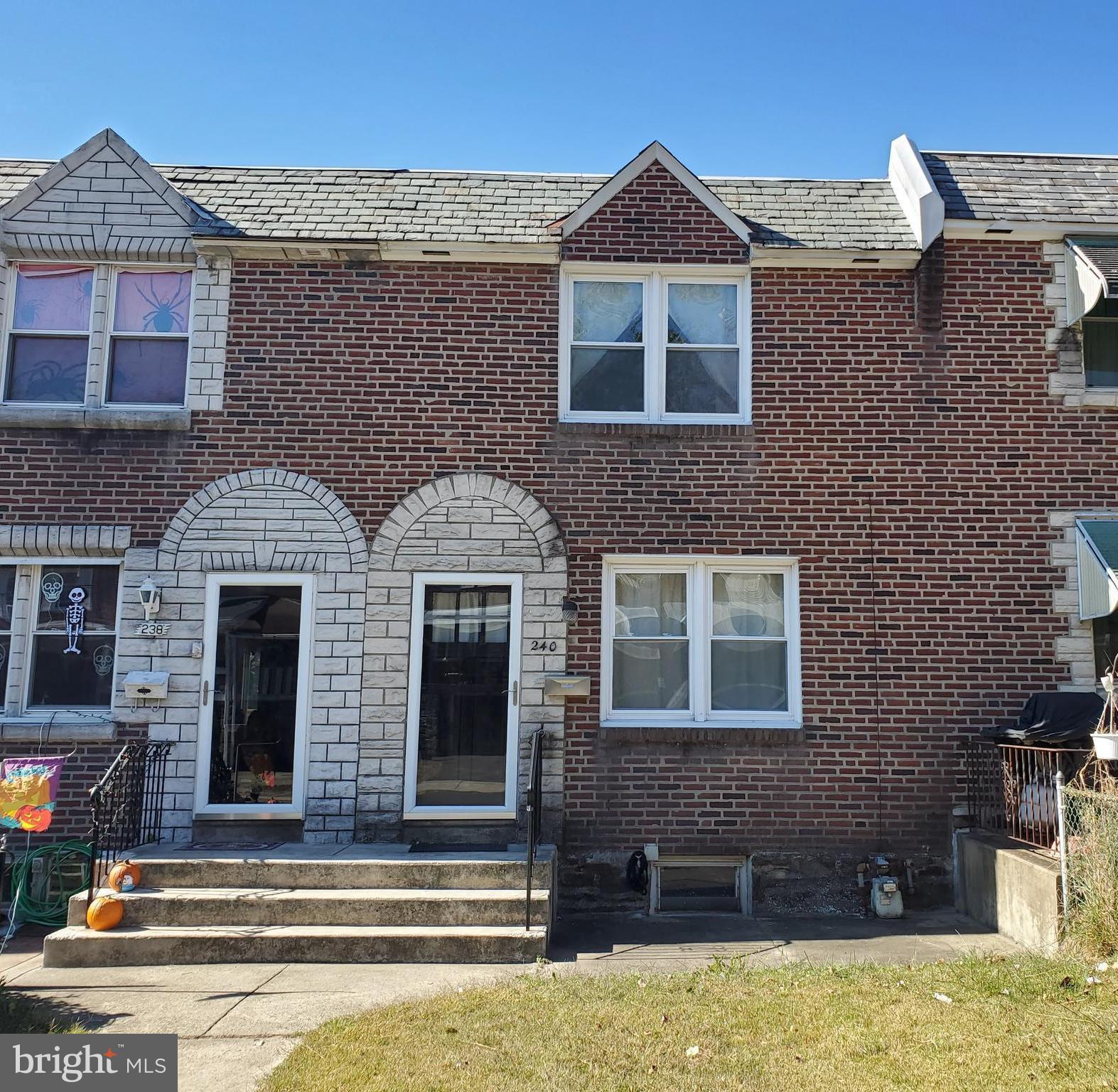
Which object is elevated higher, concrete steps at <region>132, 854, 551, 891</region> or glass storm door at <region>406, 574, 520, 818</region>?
glass storm door at <region>406, 574, 520, 818</region>

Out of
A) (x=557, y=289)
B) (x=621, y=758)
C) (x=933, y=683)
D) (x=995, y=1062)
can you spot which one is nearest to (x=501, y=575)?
A: (x=621, y=758)

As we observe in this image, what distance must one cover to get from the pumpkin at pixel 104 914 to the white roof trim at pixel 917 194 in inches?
351

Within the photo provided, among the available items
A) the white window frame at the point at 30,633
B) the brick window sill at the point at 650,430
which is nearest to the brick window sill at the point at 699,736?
the brick window sill at the point at 650,430

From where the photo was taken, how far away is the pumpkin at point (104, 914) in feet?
22.7

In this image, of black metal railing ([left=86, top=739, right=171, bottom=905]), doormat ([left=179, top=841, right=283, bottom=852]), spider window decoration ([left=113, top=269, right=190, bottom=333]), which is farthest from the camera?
spider window decoration ([left=113, top=269, right=190, bottom=333])

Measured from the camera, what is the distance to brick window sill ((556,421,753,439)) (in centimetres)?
909

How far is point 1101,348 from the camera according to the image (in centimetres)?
940

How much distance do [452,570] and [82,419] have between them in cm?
370

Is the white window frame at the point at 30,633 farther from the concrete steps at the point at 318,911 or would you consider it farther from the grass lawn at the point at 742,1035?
the grass lawn at the point at 742,1035

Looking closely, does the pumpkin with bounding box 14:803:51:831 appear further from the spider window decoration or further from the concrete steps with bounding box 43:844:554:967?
the spider window decoration

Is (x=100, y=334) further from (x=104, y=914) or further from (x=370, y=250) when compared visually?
(x=104, y=914)

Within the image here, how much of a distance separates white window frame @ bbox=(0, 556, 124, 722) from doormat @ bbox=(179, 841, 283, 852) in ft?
4.75

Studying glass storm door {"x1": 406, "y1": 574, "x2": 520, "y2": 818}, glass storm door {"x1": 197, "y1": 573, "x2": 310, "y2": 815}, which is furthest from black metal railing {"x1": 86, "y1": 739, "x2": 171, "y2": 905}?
glass storm door {"x1": 406, "y1": 574, "x2": 520, "y2": 818}

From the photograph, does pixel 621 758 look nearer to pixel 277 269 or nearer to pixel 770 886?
pixel 770 886
